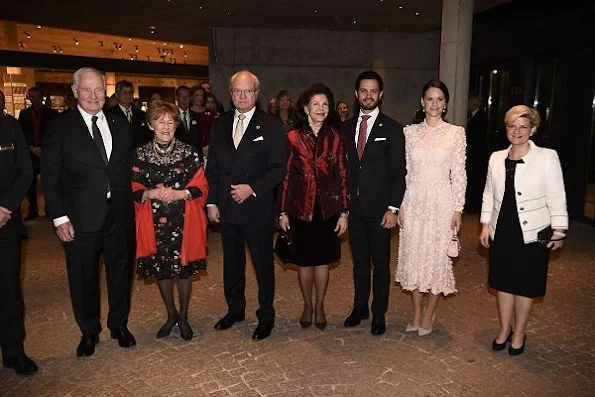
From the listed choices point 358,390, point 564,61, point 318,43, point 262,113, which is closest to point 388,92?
point 318,43

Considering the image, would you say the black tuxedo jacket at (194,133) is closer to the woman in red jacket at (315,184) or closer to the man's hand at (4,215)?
the woman in red jacket at (315,184)

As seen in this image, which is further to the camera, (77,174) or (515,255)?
(515,255)

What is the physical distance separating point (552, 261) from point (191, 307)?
14.3ft

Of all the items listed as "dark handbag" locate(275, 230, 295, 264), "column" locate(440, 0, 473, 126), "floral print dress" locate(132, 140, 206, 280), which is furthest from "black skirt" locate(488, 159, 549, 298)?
"column" locate(440, 0, 473, 126)

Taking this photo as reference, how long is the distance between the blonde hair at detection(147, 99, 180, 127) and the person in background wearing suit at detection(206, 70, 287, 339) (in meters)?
0.37

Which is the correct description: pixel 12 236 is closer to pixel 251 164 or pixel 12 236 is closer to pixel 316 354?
pixel 251 164

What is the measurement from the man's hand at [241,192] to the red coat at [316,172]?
12.3 inches

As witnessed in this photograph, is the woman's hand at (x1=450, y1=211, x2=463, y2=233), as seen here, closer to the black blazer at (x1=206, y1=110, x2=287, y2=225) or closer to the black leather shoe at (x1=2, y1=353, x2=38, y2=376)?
the black blazer at (x1=206, y1=110, x2=287, y2=225)

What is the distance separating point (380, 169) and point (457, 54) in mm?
4610

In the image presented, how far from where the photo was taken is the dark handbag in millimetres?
3945

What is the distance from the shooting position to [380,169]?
12.5ft

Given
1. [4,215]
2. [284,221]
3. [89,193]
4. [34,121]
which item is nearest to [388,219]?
[284,221]

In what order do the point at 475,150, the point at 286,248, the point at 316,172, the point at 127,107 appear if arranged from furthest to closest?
the point at 475,150, the point at 127,107, the point at 286,248, the point at 316,172

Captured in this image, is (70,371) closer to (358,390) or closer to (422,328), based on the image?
(358,390)
